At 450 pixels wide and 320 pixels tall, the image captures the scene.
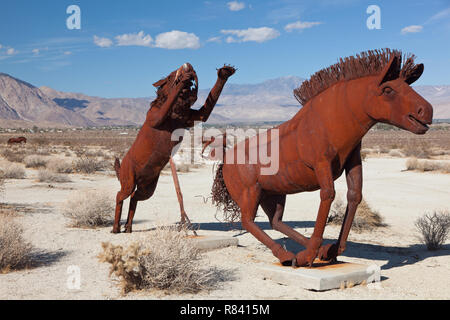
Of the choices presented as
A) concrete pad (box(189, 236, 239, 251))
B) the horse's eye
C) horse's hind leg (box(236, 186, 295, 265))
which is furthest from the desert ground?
the horse's eye

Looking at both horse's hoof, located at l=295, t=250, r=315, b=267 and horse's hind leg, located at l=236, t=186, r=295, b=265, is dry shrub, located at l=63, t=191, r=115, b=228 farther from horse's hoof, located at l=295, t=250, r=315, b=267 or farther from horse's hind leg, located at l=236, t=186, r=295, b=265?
horse's hoof, located at l=295, t=250, r=315, b=267

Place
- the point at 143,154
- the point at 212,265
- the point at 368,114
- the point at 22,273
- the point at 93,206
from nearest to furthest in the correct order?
the point at 368,114 < the point at 22,273 < the point at 212,265 < the point at 143,154 < the point at 93,206

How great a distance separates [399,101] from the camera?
5.21 meters

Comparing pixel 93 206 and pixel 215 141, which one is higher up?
pixel 215 141

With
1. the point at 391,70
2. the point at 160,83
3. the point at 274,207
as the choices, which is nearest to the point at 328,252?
the point at 274,207

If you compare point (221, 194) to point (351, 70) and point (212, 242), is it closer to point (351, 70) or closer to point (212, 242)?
point (212, 242)

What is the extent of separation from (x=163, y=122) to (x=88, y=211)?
3315mm

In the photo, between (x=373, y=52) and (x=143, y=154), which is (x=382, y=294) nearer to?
(x=373, y=52)

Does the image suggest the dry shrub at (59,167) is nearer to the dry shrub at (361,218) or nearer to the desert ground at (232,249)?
the desert ground at (232,249)

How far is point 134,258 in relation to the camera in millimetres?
5535

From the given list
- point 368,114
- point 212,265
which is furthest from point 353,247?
point 368,114

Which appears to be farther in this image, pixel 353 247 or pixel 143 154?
pixel 353 247

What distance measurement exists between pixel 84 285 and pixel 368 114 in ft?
13.1

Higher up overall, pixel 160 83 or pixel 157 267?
pixel 160 83
